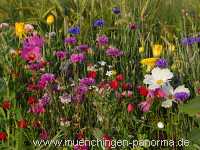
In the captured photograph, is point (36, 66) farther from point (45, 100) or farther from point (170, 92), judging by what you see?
point (170, 92)

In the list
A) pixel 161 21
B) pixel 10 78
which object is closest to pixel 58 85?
pixel 10 78

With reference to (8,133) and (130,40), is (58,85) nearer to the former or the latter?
(8,133)

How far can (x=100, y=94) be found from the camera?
2.99 meters

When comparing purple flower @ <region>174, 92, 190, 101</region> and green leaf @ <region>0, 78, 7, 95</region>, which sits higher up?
green leaf @ <region>0, 78, 7, 95</region>

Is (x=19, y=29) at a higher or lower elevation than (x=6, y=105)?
higher

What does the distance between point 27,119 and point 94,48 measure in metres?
0.98

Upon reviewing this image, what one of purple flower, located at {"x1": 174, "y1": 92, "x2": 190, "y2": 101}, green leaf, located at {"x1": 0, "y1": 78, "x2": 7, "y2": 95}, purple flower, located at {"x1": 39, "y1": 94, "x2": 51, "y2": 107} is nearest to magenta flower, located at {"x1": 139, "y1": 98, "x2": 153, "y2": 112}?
purple flower, located at {"x1": 174, "y1": 92, "x2": 190, "y2": 101}

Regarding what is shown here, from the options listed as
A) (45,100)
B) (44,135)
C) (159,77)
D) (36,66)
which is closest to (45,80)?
(45,100)

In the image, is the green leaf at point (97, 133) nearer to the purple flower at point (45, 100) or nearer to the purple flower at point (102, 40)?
the purple flower at point (45, 100)

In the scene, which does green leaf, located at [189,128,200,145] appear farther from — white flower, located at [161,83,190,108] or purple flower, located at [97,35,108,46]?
purple flower, located at [97,35,108,46]

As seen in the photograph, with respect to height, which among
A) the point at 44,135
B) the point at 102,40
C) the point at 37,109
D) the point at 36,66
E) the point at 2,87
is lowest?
the point at 44,135

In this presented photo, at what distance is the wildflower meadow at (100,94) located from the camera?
2922mm

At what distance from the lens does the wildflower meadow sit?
2.92 meters

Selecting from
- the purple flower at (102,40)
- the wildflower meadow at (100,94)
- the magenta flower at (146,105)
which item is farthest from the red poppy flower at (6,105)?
the purple flower at (102,40)
